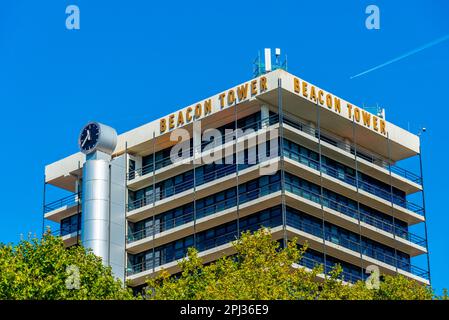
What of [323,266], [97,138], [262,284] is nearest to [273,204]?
[323,266]

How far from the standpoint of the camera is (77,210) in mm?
114812

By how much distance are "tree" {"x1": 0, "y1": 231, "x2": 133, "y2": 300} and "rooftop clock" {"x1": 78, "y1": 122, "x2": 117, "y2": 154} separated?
Answer: 24.9 metres

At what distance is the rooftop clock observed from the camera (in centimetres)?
10950

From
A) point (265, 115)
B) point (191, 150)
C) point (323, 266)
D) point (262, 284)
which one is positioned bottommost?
point (262, 284)

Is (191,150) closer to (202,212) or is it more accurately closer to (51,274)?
(202,212)

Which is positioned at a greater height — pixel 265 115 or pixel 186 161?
pixel 265 115

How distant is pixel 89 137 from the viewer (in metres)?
111

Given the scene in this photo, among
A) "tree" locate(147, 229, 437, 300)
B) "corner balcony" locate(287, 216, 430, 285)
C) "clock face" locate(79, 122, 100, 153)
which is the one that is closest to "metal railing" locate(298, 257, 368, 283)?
"corner balcony" locate(287, 216, 430, 285)

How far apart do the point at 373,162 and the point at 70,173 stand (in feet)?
94.9

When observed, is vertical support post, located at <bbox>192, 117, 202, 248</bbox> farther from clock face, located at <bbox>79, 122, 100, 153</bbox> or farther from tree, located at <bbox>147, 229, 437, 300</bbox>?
tree, located at <bbox>147, 229, 437, 300</bbox>

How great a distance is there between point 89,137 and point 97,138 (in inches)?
55.6
